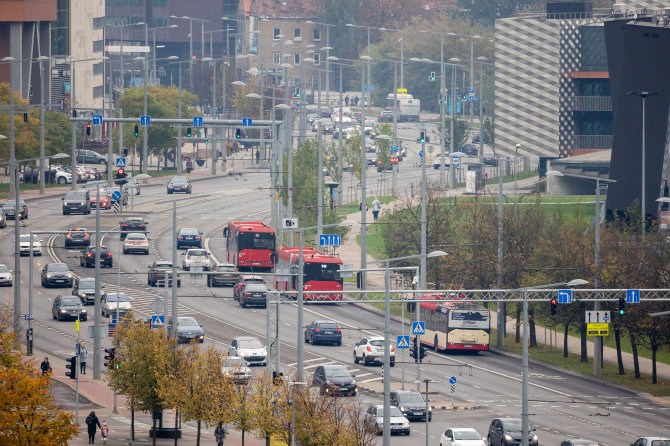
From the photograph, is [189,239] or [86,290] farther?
[189,239]

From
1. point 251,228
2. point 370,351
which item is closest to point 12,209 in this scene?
point 251,228

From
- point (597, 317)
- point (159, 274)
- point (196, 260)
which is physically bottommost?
point (159, 274)

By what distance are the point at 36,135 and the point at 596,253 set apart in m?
64.9

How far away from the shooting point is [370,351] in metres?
74.8

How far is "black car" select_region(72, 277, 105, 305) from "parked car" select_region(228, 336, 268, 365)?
44.7 feet

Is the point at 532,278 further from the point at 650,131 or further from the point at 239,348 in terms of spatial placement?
the point at 650,131

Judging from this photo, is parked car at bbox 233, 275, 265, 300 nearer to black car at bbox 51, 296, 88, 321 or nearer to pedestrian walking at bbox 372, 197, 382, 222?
black car at bbox 51, 296, 88, 321

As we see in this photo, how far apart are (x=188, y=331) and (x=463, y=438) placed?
79.8 ft

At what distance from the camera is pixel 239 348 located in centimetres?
7269

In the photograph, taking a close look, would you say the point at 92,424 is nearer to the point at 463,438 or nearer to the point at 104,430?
the point at 104,430

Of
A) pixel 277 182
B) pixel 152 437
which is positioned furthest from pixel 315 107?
pixel 152 437

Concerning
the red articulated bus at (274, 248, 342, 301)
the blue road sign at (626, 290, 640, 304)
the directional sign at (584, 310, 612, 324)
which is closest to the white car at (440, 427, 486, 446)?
the blue road sign at (626, 290, 640, 304)

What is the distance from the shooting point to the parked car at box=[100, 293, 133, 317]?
80625mm

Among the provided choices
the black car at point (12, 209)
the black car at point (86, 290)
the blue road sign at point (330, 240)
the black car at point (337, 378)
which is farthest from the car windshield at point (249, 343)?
the black car at point (12, 209)
